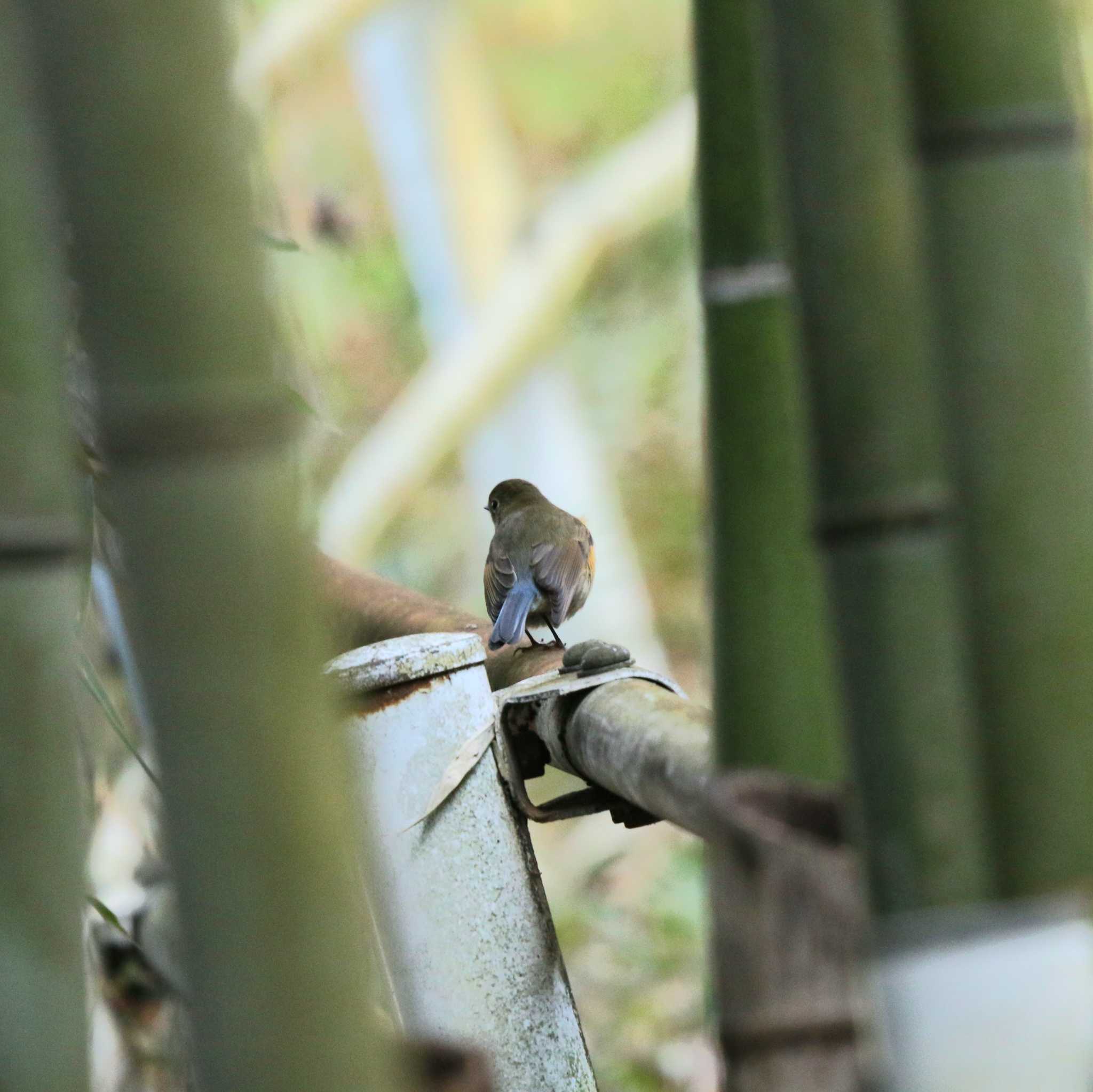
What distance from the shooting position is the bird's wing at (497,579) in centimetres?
283

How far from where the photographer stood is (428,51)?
5.13 m

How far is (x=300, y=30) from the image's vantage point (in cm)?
486

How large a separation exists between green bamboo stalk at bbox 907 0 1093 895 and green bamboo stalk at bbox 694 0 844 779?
15 cm

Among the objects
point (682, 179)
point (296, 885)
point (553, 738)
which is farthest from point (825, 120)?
point (682, 179)

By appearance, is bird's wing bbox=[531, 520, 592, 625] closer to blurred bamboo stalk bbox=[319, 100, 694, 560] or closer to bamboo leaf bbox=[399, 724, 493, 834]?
bamboo leaf bbox=[399, 724, 493, 834]

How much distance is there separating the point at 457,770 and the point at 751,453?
57 centimetres

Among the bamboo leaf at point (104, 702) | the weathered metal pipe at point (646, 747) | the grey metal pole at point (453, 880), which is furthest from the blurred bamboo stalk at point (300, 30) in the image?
the bamboo leaf at point (104, 702)

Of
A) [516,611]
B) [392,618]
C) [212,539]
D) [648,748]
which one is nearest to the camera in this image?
[212,539]

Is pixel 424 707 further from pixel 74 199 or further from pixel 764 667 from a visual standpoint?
pixel 74 199

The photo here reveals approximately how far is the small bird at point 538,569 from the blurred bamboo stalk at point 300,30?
224 centimetres

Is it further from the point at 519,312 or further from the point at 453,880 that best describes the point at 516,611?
the point at 519,312

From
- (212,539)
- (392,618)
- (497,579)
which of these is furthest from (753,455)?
(497,579)

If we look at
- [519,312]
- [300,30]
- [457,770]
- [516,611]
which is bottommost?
[516,611]

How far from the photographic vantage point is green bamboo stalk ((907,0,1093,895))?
1.82 ft
